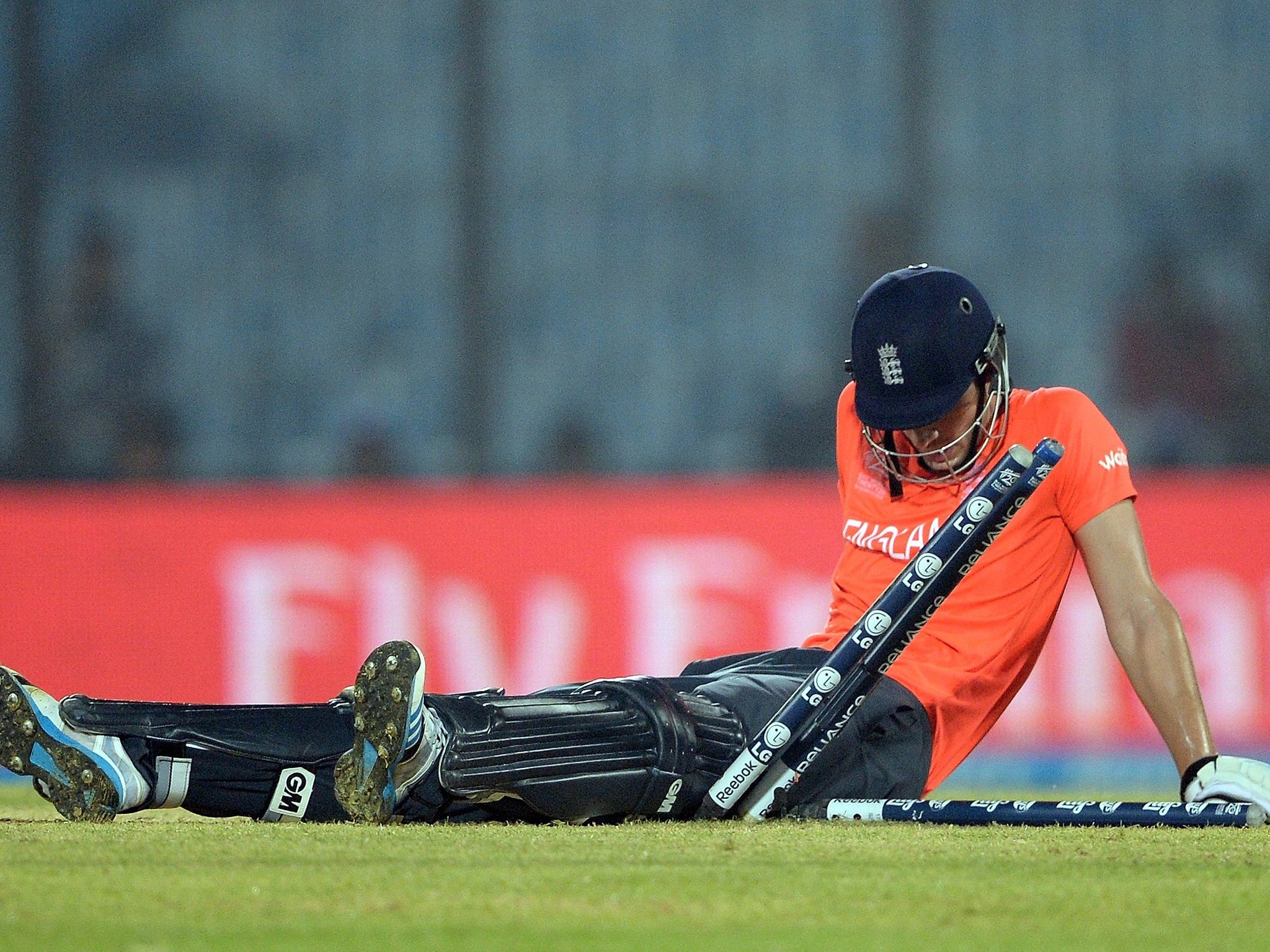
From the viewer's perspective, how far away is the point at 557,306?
746 cm

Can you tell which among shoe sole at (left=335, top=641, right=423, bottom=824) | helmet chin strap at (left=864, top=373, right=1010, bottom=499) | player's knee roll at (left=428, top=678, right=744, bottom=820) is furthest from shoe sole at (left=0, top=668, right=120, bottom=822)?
helmet chin strap at (left=864, top=373, right=1010, bottom=499)

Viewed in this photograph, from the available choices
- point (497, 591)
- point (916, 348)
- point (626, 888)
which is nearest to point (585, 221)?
point (497, 591)

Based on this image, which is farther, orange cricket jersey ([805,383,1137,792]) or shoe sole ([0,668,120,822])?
orange cricket jersey ([805,383,1137,792])

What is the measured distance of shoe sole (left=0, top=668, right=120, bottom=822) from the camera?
9.64ft

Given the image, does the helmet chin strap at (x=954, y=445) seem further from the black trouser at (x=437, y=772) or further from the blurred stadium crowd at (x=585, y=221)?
the blurred stadium crowd at (x=585, y=221)

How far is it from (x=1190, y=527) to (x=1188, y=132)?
1909mm

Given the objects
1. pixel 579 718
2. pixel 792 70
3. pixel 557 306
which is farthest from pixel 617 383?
pixel 579 718

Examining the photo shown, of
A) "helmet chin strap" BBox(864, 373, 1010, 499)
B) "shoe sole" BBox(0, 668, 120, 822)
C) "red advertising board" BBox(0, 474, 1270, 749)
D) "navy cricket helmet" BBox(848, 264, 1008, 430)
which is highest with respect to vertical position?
"navy cricket helmet" BBox(848, 264, 1008, 430)

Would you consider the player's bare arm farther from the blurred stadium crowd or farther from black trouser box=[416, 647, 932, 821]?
the blurred stadium crowd

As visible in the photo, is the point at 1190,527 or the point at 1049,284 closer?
the point at 1190,527

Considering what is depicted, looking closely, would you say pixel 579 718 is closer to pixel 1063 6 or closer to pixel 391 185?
pixel 391 185

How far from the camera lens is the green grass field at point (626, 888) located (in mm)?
2057

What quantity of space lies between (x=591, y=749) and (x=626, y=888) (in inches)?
28.4

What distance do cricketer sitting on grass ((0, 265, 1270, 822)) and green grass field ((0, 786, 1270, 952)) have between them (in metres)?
0.09
